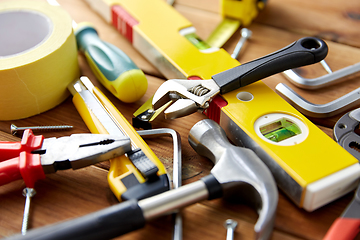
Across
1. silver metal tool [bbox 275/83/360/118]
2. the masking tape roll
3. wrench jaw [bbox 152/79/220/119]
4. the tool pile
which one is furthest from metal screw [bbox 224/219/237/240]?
the masking tape roll

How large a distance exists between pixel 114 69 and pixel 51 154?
0.80 ft

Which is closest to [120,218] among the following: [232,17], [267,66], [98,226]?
→ [98,226]

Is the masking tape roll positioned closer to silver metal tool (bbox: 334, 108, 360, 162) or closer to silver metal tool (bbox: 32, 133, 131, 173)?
silver metal tool (bbox: 32, 133, 131, 173)

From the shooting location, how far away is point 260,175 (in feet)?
1.90

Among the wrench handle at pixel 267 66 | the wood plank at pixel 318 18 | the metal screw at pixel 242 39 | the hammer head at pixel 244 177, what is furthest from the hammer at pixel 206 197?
the wood plank at pixel 318 18

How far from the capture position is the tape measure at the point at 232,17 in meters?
1.00

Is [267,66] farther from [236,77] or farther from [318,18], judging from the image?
[318,18]

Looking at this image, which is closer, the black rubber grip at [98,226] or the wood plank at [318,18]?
the black rubber grip at [98,226]

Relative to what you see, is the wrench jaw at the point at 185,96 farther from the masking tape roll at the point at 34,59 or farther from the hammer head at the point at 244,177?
the masking tape roll at the point at 34,59

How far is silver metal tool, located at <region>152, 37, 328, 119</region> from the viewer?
28.8 inches

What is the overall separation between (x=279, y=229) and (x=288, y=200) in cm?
6

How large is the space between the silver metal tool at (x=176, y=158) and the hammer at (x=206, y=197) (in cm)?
4

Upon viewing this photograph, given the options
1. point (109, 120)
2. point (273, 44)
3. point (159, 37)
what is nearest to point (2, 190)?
point (109, 120)

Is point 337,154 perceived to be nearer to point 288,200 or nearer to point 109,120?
point 288,200
